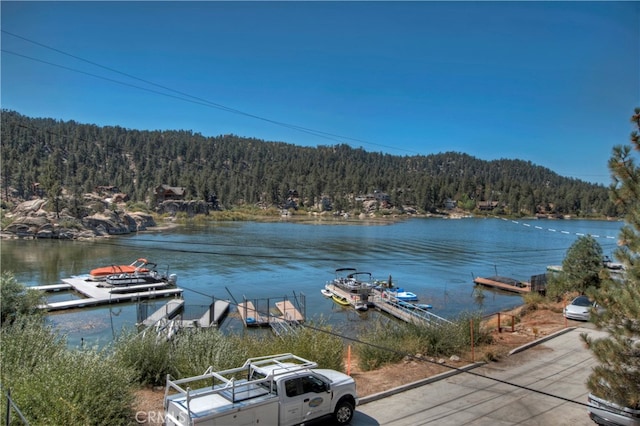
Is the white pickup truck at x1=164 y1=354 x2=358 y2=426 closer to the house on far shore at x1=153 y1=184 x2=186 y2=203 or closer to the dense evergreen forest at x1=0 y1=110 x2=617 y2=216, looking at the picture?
the house on far shore at x1=153 y1=184 x2=186 y2=203

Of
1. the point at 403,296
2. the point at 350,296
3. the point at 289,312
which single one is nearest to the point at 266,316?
the point at 289,312

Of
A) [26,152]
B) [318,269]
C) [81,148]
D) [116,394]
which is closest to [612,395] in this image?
[116,394]

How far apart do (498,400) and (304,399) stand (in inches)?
232

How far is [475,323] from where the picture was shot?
56.6ft

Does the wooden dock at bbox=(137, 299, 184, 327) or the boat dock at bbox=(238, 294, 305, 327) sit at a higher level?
the boat dock at bbox=(238, 294, 305, 327)

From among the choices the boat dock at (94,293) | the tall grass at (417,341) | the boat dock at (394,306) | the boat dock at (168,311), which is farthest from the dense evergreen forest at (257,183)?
the tall grass at (417,341)

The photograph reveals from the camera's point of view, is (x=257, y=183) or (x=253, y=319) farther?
(x=257, y=183)

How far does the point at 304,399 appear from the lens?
29.1 ft

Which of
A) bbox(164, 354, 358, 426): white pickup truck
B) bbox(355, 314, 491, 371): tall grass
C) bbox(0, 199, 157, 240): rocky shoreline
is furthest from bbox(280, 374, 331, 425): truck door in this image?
bbox(0, 199, 157, 240): rocky shoreline

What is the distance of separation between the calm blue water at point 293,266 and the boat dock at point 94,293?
1.18 metres

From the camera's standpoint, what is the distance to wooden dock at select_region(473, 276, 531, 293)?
3944cm

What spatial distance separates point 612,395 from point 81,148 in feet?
629

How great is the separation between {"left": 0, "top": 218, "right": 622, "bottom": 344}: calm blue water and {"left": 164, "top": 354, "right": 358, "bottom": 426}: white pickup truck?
16262mm

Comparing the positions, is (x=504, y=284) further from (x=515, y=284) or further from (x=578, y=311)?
(x=578, y=311)
